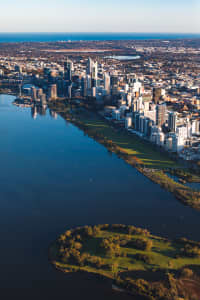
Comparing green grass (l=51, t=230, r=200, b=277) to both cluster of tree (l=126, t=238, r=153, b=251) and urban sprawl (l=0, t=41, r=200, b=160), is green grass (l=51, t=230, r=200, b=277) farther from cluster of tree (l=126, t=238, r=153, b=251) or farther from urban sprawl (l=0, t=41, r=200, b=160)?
urban sprawl (l=0, t=41, r=200, b=160)

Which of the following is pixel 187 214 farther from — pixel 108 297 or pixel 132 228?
pixel 108 297

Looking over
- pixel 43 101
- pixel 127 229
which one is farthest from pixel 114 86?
pixel 127 229

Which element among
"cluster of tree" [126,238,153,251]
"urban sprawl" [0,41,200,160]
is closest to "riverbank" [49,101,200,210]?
"urban sprawl" [0,41,200,160]

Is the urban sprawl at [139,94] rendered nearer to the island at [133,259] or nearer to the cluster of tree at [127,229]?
the cluster of tree at [127,229]

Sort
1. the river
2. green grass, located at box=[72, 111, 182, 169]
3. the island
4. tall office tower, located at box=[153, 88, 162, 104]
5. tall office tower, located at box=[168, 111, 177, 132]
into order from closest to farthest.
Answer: the island < the river < green grass, located at box=[72, 111, 182, 169] < tall office tower, located at box=[168, 111, 177, 132] < tall office tower, located at box=[153, 88, 162, 104]

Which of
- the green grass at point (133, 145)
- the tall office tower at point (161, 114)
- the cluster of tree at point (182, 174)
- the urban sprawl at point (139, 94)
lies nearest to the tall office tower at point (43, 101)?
the urban sprawl at point (139, 94)

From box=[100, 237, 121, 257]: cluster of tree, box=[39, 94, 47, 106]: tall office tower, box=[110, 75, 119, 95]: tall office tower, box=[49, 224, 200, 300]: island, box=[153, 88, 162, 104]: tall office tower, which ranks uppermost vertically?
box=[110, 75, 119, 95]: tall office tower

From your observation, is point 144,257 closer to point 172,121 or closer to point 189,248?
point 189,248

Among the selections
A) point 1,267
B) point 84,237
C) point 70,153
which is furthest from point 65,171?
point 1,267
